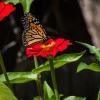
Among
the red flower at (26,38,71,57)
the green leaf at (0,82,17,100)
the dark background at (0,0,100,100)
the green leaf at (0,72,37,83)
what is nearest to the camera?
the green leaf at (0,82,17,100)

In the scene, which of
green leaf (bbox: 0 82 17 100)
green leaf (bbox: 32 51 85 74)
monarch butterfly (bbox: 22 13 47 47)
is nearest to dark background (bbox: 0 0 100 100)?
monarch butterfly (bbox: 22 13 47 47)

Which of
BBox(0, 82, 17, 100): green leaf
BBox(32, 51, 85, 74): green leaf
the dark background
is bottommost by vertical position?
the dark background

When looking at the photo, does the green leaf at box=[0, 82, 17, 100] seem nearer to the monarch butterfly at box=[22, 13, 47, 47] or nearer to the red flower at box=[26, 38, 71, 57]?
the red flower at box=[26, 38, 71, 57]

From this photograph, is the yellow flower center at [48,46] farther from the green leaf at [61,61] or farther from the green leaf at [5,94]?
the green leaf at [5,94]

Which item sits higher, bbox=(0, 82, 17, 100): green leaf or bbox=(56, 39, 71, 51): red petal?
bbox=(56, 39, 71, 51): red petal

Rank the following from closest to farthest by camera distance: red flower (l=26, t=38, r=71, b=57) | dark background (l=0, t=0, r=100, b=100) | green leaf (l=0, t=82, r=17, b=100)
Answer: green leaf (l=0, t=82, r=17, b=100) → red flower (l=26, t=38, r=71, b=57) → dark background (l=0, t=0, r=100, b=100)

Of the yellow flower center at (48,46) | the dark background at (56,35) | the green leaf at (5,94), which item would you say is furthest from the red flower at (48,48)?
the dark background at (56,35)

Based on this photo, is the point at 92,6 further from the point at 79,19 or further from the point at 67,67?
the point at 79,19
